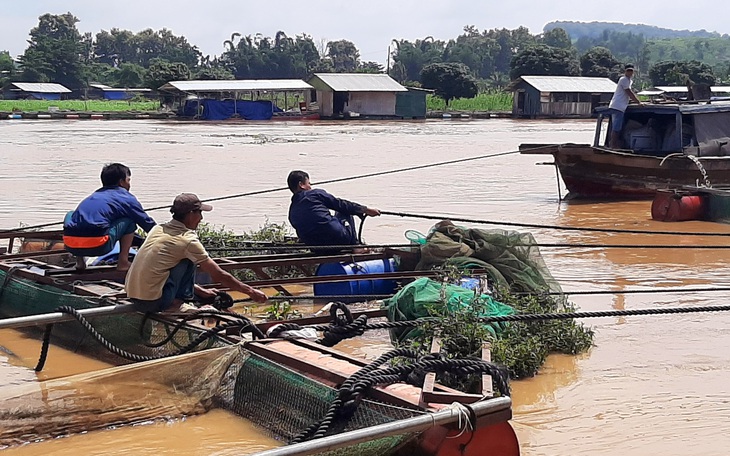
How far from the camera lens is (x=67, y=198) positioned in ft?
59.5

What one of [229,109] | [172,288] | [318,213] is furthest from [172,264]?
[229,109]

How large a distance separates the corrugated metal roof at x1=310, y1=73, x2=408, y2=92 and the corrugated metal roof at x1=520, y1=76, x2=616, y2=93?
307 inches

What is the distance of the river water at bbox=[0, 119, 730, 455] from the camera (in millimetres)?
5746

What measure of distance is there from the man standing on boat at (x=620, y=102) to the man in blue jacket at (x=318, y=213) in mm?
9412

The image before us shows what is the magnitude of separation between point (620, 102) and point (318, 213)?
1023 centimetres

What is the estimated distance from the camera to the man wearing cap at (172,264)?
20.2 ft

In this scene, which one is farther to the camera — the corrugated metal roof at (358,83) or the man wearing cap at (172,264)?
the corrugated metal roof at (358,83)

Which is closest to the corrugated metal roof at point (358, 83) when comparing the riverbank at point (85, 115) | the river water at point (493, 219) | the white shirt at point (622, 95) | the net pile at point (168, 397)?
the riverbank at point (85, 115)

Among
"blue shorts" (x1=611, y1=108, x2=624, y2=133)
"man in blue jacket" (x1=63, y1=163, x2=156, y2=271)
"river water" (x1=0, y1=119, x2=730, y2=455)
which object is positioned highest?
"blue shorts" (x1=611, y1=108, x2=624, y2=133)

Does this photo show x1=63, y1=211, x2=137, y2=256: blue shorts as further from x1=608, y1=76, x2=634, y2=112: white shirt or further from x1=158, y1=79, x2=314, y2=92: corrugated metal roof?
x1=158, y1=79, x2=314, y2=92: corrugated metal roof

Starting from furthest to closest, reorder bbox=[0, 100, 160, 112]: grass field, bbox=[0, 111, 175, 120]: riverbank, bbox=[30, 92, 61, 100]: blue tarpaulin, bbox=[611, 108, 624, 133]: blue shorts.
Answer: bbox=[30, 92, 61, 100]: blue tarpaulin, bbox=[0, 100, 160, 112]: grass field, bbox=[0, 111, 175, 120]: riverbank, bbox=[611, 108, 624, 133]: blue shorts

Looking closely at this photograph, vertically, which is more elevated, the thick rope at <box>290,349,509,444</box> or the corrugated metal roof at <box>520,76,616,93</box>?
the corrugated metal roof at <box>520,76,616,93</box>

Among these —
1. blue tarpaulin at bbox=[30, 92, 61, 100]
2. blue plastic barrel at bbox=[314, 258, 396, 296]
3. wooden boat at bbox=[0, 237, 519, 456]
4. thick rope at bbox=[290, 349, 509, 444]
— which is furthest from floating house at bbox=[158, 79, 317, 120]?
thick rope at bbox=[290, 349, 509, 444]

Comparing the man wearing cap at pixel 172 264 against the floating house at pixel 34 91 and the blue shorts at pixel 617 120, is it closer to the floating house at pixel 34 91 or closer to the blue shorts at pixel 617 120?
the blue shorts at pixel 617 120
